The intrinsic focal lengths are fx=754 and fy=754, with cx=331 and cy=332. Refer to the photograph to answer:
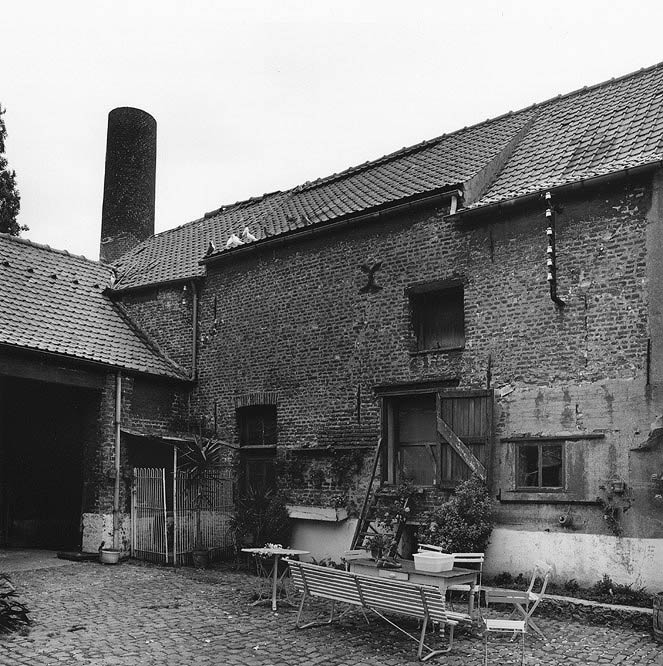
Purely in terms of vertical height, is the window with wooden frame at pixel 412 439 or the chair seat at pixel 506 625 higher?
the window with wooden frame at pixel 412 439

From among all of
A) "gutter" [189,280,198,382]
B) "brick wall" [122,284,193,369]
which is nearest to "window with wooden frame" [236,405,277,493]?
"gutter" [189,280,198,382]

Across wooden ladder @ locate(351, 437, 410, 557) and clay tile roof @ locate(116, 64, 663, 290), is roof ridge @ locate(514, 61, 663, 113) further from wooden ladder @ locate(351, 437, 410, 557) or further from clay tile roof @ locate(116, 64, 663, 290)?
wooden ladder @ locate(351, 437, 410, 557)

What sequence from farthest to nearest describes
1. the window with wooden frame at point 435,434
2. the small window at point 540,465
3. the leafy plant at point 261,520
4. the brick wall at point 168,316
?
the brick wall at point 168,316 < the leafy plant at point 261,520 < the window with wooden frame at point 435,434 < the small window at point 540,465

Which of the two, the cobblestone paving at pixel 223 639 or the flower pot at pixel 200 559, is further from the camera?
the flower pot at pixel 200 559

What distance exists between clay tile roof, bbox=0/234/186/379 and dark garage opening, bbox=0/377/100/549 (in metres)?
1.11

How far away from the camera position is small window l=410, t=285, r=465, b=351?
12.1 m

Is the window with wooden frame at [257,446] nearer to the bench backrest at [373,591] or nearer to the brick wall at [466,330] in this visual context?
the brick wall at [466,330]

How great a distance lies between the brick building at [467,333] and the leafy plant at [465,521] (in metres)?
0.33

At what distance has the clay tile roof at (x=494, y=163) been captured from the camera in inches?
462

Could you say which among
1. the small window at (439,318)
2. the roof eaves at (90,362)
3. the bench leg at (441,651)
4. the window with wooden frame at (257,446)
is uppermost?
the small window at (439,318)

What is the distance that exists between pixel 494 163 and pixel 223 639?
894 cm

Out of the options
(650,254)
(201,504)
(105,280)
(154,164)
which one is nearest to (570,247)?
(650,254)

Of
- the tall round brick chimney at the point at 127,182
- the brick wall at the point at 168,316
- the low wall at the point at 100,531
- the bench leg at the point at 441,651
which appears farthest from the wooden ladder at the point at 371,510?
the tall round brick chimney at the point at 127,182

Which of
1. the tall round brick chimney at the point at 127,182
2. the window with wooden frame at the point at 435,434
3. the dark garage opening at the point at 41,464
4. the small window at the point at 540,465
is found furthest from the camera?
Answer: the tall round brick chimney at the point at 127,182
